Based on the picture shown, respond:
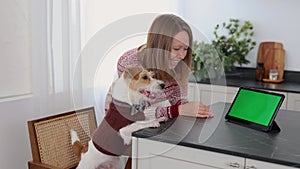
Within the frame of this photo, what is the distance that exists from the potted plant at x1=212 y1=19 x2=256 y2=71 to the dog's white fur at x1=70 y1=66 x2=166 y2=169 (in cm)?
196

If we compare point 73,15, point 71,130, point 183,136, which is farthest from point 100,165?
point 73,15

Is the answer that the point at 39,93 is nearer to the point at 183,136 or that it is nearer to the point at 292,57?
the point at 183,136

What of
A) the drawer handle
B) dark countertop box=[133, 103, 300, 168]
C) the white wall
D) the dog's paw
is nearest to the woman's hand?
dark countertop box=[133, 103, 300, 168]

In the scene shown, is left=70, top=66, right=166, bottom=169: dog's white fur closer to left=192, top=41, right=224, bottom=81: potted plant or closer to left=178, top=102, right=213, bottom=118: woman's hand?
left=178, top=102, right=213, bottom=118: woman's hand

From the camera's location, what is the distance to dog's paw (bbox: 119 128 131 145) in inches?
54.5

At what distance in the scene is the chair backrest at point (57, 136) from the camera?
6.40 feet

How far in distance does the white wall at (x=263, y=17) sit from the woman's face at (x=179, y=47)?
2.29 metres

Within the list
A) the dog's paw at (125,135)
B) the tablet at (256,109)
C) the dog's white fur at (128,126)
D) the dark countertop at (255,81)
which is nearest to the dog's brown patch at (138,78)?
the dog's white fur at (128,126)

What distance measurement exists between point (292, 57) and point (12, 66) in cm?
238

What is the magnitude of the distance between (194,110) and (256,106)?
0.86 feet

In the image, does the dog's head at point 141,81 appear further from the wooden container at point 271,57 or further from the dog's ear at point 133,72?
the wooden container at point 271,57

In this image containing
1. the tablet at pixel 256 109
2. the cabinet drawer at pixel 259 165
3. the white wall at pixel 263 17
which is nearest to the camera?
the cabinet drawer at pixel 259 165

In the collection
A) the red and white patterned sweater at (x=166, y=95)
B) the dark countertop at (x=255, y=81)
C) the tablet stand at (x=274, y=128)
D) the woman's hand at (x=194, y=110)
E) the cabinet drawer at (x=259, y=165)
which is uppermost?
the red and white patterned sweater at (x=166, y=95)

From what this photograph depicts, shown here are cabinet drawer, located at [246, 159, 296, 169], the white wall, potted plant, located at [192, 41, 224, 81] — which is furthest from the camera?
the white wall
